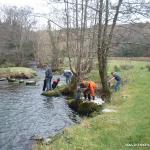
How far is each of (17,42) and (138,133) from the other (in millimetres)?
59695

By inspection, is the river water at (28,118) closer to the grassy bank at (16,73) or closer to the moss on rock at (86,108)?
the moss on rock at (86,108)

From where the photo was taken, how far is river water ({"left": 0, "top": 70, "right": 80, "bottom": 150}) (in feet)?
46.8

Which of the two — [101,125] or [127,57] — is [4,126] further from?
[127,57]

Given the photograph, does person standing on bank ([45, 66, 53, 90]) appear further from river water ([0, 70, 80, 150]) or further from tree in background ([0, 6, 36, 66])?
tree in background ([0, 6, 36, 66])

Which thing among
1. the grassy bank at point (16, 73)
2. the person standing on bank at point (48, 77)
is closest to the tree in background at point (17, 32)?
the grassy bank at point (16, 73)

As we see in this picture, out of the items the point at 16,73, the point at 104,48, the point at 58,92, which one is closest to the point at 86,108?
the point at 104,48

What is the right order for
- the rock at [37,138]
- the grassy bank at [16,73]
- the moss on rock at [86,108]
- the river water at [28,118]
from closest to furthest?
1. the rock at [37,138]
2. the river water at [28,118]
3. the moss on rock at [86,108]
4. the grassy bank at [16,73]

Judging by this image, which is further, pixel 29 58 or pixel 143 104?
pixel 29 58

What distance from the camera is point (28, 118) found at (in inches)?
726

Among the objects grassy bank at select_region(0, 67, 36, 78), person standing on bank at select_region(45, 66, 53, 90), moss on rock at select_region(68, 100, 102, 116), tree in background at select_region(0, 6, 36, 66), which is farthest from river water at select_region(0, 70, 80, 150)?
tree in background at select_region(0, 6, 36, 66)

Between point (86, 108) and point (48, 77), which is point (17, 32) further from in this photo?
point (86, 108)

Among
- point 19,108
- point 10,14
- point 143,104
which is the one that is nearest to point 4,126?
point 19,108

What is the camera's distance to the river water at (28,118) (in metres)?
14.2

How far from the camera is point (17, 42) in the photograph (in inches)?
2729
